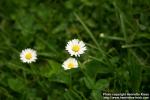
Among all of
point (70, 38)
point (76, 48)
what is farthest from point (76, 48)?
point (70, 38)

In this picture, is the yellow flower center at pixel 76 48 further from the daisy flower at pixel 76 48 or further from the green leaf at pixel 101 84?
the green leaf at pixel 101 84

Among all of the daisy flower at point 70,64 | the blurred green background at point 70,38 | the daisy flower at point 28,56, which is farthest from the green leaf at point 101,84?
the daisy flower at point 28,56

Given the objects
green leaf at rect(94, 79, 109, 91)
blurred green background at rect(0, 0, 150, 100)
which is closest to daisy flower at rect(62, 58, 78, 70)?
blurred green background at rect(0, 0, 150, 100)

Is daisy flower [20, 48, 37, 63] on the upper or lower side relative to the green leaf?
upper

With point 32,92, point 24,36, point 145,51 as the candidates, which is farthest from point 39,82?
point 145,51

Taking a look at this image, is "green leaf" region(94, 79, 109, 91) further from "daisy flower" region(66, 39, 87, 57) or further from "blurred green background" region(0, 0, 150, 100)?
"daisy flower" region(66, 39, 87, 57)

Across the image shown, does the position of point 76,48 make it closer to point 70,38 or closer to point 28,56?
point 28,56
